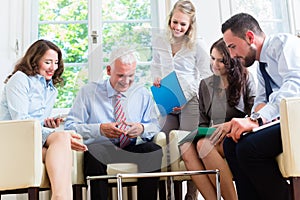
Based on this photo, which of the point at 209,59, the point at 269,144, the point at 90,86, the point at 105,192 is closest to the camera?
the point at 269,144

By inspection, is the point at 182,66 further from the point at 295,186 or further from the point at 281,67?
the point at 295,186

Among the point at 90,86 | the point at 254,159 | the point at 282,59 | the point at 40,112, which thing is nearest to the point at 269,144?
the point at 254,159

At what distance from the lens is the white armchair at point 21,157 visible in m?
1.76

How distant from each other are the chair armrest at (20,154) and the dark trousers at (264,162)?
774 millimetres

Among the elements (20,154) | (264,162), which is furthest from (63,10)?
(264,162)

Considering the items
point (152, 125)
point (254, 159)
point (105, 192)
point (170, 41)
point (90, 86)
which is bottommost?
point (105, 192)

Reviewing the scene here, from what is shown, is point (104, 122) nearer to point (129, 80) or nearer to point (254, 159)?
point (129, 80)

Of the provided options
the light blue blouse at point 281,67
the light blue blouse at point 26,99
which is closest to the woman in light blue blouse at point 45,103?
the light blue blouse at point 26,99

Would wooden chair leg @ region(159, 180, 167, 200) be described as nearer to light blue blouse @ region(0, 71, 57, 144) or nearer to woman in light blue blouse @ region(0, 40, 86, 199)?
woman in light blue blouse @ region(0, 40, 86, 199)

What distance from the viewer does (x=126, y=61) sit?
164 centimetres

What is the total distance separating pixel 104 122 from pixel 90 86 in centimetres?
16

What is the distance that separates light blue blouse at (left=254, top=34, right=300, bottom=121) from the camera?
165 cm

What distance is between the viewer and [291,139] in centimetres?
157

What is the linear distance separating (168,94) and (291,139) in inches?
18.0
